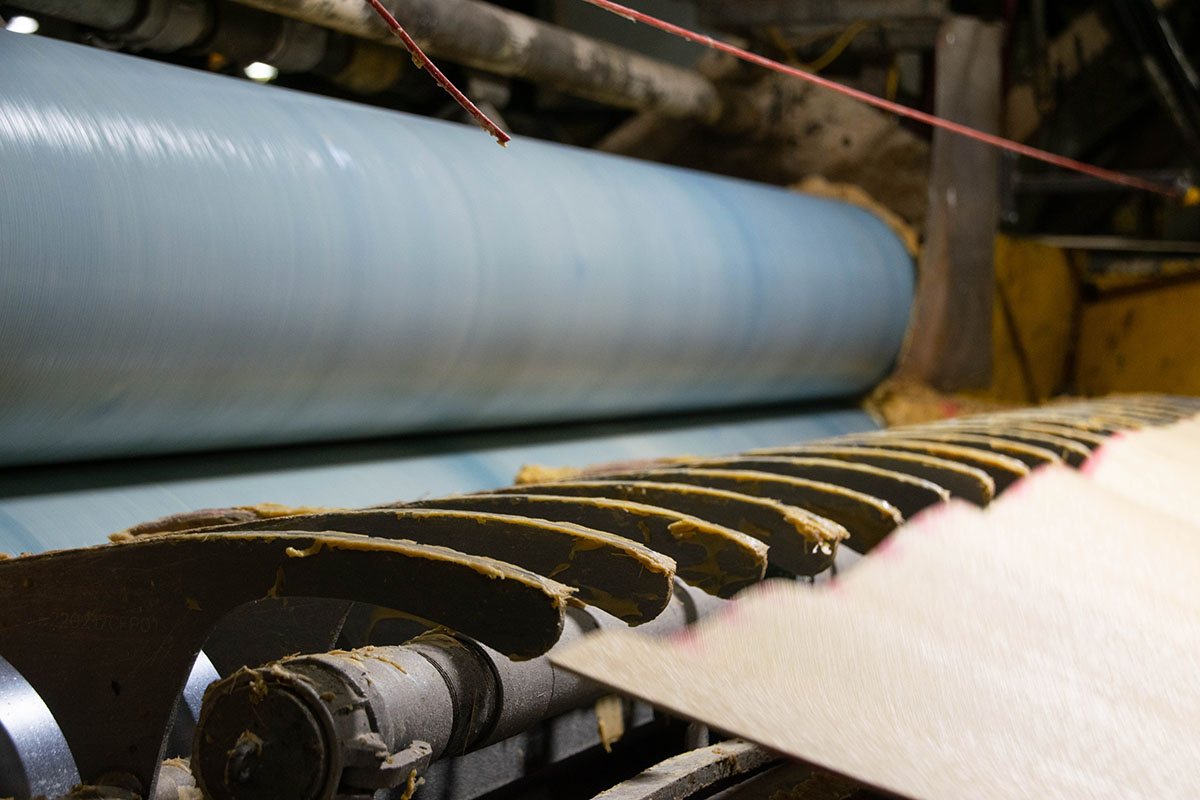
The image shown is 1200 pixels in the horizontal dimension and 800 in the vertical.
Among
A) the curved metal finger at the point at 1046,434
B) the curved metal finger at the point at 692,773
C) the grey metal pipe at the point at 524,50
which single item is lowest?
the curved metal finger at the point at 692,773

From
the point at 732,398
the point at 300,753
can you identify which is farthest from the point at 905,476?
the point at 732,398

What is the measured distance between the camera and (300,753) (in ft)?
1.84

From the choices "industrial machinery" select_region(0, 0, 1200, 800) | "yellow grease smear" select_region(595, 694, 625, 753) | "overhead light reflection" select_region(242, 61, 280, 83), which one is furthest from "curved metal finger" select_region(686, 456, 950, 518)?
"overhead light reflection" select_region(242, 61, 280, 83)

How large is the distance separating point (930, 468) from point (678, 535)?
0.52 m

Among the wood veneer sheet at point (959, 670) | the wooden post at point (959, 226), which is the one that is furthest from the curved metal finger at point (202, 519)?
the wooden post at point (959, 226)

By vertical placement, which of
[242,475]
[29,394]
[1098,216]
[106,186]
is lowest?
[242,475]

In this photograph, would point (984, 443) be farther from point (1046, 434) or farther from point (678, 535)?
point (678, 535)

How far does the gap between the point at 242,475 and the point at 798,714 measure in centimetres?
124

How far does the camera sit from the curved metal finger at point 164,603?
25.3 inches

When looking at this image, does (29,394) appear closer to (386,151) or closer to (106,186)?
(106,186)

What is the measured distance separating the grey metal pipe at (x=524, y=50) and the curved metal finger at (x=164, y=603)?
1.30 metres

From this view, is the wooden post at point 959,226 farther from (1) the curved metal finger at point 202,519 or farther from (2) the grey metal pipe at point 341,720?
(2) the grey metal pipe at point 341,720

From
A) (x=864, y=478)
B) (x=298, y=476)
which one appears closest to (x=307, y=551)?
(x=864, y=478)

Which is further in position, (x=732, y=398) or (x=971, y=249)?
(x=971, y=249)
